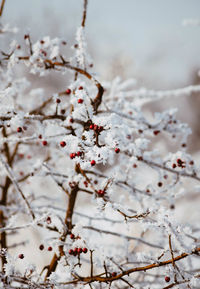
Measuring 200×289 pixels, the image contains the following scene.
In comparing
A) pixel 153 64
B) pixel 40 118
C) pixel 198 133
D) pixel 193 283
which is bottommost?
pixel 193 283

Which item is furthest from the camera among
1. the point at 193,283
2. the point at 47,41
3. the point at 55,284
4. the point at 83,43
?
the point at 47,41

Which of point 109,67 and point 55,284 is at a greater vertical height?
point 109,67

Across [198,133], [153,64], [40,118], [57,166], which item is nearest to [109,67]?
[153,64]

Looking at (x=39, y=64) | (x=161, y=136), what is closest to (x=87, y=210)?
(x=161, y=136)

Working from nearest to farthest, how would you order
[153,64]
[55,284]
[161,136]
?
[55,284] → [161,136] → [153,64]

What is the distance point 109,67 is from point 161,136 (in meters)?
4.27

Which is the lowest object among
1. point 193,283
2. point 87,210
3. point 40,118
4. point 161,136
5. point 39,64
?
point 193,283

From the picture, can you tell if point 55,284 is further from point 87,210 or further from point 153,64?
point 153,64

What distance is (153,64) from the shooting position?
12.4 metres

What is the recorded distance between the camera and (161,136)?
1069cm

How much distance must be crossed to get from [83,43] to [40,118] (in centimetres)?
93

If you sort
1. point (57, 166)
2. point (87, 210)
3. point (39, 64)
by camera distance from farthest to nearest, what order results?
point (87, 210) < point (57, 166) < point (39, 64)

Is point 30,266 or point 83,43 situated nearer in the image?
point 30,266

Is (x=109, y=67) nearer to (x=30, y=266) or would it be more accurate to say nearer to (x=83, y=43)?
(x=83, y=43)
